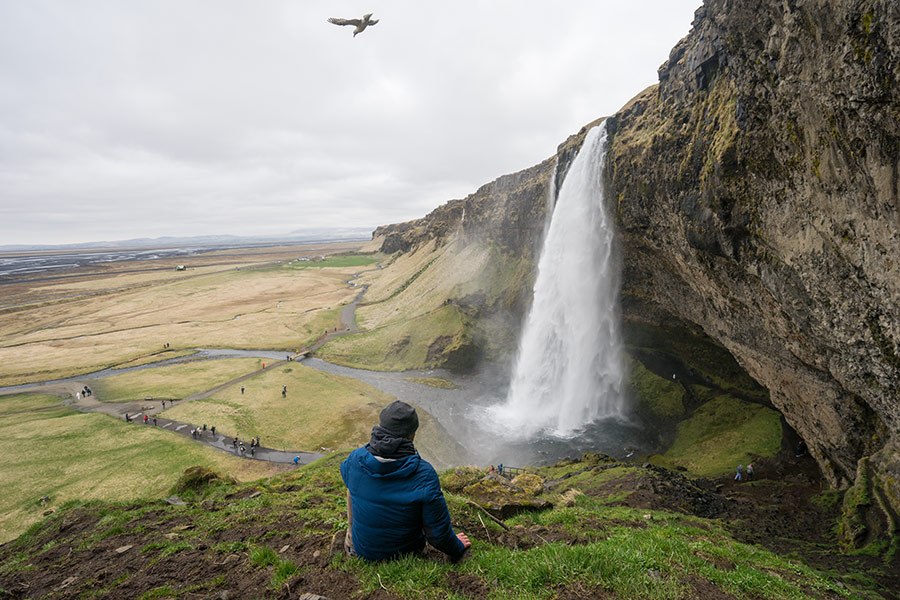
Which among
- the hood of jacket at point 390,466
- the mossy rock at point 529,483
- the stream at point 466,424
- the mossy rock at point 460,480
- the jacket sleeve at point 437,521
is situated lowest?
the stream at point 466,424

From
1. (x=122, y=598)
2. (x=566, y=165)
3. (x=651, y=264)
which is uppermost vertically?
(x=566, y=165)

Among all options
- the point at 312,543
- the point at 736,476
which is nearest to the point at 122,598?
the point at 312,543

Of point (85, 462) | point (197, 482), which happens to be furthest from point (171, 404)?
point (197, 482)

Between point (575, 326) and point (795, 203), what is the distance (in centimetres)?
2685

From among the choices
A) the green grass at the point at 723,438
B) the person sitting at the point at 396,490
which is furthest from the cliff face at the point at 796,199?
the person sitting at the point at 396,490

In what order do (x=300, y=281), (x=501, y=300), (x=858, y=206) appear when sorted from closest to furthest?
(x=858, y=206), (x=501, y=300), (x=300, y=281)

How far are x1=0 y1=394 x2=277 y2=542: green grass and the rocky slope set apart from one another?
108 feet

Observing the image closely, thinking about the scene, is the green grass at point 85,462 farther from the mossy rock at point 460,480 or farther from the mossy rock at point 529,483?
the mossy rock at point 529,483

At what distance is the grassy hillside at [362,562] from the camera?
5.86 m

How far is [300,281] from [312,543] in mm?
135081

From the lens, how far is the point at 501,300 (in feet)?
196

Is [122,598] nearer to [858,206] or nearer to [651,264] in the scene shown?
[858,206]

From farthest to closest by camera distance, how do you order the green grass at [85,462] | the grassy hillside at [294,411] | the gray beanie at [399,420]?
1. the grassy hillside at [294,411]
2. the green grass at [85,462]
3. the gray beanie at [399,420]

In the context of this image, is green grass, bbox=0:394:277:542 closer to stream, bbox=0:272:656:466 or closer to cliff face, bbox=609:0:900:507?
stream, bbox=0:272:656:466
